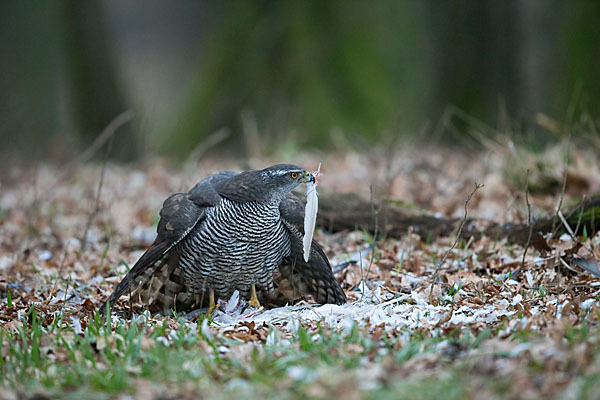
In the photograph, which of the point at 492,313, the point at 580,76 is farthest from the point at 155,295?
the point at 580,76

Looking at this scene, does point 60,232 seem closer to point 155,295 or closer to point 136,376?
point 155,295

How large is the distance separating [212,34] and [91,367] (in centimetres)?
1108

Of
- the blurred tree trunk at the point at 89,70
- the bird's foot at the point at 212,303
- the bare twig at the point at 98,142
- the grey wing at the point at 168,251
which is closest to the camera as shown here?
the grey wing at the point at 168,251

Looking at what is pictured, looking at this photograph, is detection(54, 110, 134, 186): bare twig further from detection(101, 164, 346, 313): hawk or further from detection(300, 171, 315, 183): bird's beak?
detection(300, 171, 315, 183): bird's beak

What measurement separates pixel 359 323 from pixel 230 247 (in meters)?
1.11

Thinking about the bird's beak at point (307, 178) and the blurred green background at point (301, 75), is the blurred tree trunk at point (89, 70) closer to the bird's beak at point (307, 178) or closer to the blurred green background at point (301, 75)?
the blurred green background at point (301, 75)

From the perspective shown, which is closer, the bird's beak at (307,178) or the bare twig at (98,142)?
the bird's beak at (307,178)

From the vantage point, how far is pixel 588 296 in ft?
12.6

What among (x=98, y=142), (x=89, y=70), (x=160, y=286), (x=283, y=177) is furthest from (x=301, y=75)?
(x=160, y=286)

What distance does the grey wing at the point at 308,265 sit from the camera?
14.8 feet

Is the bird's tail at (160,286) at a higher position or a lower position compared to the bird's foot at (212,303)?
higher

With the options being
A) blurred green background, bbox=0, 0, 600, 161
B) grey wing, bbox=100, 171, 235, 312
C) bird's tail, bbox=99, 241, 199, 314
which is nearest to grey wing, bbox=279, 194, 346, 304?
grey wing, bbox=100, 171, 235, 312

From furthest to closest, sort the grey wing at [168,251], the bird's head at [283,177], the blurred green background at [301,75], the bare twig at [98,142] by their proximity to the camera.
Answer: the blurred green background at [301,75] → the bare twig at [98,142] → the bird's head at [283,177] → the grey wing at [168,251]

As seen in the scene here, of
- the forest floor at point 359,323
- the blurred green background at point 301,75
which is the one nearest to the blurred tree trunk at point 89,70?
the blurred green background at point 301,75
